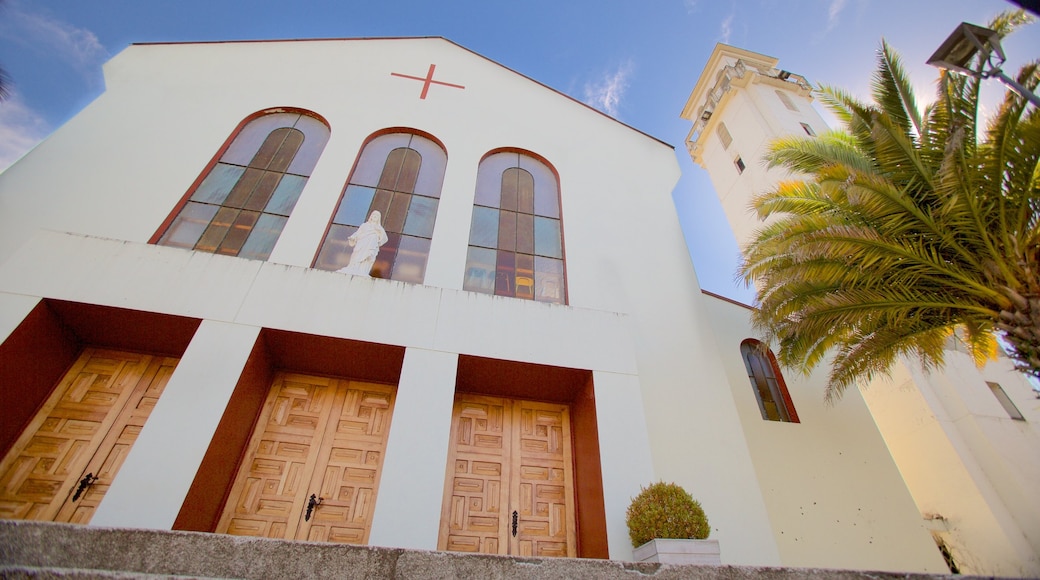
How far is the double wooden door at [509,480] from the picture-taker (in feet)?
18.2

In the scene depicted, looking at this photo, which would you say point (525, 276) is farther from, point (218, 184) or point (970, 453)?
point (970, 453)

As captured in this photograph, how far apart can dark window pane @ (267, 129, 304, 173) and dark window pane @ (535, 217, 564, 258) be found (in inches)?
177

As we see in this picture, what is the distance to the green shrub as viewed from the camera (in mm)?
4410

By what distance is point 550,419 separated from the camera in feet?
21.7

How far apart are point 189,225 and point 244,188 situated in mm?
1066

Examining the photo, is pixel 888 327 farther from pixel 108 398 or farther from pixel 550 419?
pixel 108 398

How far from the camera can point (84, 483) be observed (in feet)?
16.5

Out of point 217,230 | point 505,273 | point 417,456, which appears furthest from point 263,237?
point 417,456

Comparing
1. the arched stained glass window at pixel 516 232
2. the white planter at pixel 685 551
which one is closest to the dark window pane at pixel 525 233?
the arched stained glass window at pixel 516 232

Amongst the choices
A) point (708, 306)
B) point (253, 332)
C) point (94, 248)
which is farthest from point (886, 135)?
point (94, 248)

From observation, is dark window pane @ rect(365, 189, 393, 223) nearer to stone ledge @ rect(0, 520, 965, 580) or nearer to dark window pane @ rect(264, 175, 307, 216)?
dark window pane @ rect(264, 175, 307, 216)

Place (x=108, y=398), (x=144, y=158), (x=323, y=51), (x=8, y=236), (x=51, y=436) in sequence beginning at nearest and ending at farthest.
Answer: (x=51, y=436) < (x=108, y=398) < (x=8, y=236) < (x=144, y=158) < (x=323, y=51)

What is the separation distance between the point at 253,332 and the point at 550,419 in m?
3.95

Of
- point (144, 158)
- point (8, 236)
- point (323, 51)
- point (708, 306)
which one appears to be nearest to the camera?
point (8, 236)
